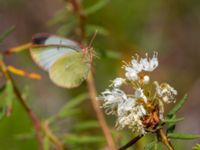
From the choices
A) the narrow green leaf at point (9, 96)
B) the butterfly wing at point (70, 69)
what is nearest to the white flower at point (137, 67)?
the butterfly wing at point (70, 69)

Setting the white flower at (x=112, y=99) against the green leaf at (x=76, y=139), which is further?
the green leaf at (x=76, y=139)

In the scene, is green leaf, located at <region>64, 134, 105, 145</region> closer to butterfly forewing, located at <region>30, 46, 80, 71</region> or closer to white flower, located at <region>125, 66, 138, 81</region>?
butterfly forewing, located at <region>30, 46, 80, 71</region>

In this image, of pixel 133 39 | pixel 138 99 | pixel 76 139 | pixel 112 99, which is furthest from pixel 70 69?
pixel 133 39

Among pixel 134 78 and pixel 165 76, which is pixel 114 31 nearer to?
pixel 165 76

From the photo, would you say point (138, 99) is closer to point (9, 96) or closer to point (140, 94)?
point (140, 94)

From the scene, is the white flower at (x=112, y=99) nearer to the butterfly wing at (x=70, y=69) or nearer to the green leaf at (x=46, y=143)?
the butterfly wing at (x=70, y=69)

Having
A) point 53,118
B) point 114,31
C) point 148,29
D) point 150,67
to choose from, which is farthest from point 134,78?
point 148,29
